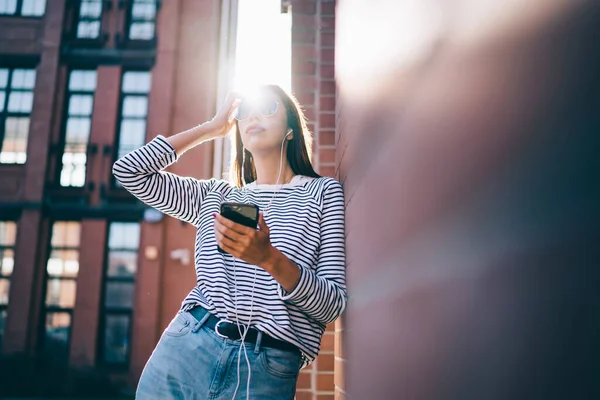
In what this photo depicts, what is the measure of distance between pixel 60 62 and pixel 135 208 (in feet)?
8.68

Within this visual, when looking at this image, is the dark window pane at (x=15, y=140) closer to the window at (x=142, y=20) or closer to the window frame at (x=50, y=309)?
the window frame at (x=50, y=309)

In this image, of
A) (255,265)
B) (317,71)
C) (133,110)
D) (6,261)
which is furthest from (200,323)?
(6,261)

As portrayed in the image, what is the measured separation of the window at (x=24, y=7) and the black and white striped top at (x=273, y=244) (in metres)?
7.94

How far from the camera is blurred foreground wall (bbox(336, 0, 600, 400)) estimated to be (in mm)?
345

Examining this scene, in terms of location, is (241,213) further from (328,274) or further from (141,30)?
(141,30)

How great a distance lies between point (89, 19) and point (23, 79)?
4.54 feet

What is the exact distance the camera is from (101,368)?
23.1 ft

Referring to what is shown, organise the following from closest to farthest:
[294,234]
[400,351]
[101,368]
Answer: [400,351]
[294,234]
[101,368]

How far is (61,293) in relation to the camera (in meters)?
7.34

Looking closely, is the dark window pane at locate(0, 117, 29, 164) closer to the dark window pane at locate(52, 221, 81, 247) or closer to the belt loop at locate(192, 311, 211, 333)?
the dark window pane at locate(52, 221, 81, 247)

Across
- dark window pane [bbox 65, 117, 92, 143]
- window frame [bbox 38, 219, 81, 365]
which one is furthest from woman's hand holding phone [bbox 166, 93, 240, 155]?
dark window pane [bbox 65, 117, 92, 143]

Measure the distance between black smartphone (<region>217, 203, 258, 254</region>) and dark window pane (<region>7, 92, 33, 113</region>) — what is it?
801 centimetres

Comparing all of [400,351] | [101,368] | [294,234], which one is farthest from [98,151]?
[400,351]

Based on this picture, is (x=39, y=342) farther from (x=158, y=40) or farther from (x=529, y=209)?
(x=529, y=209)
